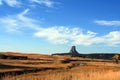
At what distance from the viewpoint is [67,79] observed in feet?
70.2

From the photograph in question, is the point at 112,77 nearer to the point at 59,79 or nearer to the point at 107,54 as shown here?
the point at 59,79

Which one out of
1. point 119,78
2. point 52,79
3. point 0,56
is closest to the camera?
point 52,79

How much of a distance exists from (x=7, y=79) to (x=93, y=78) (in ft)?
18.2

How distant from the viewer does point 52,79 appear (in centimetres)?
2003

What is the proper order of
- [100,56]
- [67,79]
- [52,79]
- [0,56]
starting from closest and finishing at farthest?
[52,79]
[67,79]
[0,56]
[100,56]

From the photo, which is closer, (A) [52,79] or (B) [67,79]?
(A) [52,79]

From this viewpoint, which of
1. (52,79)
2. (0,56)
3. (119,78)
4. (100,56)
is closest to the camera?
(52,79)

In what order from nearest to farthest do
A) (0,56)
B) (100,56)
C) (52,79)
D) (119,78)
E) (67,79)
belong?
1. (52,79)
2. (67,79)
3. (119,78)
4. (0,56)
5. (100,56)

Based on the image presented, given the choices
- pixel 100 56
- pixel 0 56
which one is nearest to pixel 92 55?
pixel 100 56

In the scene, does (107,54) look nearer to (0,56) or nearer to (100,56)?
(100,56)

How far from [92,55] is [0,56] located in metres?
83.8

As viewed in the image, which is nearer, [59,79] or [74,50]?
[59,79]

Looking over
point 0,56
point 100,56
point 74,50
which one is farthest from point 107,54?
point 0,56

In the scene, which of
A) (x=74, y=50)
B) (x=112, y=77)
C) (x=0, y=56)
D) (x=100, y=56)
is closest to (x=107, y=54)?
(x=100, y=56)
